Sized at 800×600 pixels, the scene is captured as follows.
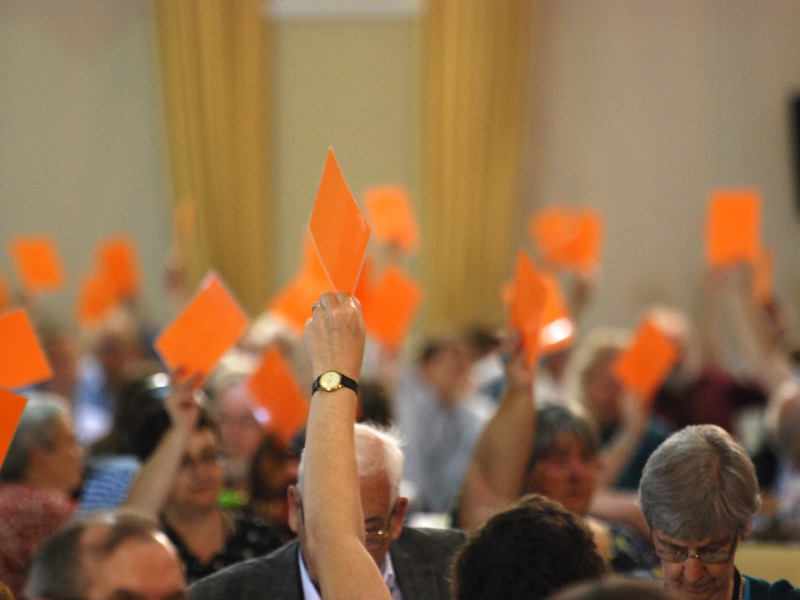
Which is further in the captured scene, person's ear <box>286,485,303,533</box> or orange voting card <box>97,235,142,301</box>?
orange voting card <box>97,235,142,301</box>

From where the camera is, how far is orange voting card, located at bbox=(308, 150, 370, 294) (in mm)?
1875

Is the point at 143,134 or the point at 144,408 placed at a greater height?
the point at 143,134

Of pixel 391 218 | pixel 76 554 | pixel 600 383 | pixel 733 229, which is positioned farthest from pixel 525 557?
pixel 391 218

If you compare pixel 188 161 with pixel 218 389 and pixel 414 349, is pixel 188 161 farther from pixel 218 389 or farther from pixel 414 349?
pixel 218 389

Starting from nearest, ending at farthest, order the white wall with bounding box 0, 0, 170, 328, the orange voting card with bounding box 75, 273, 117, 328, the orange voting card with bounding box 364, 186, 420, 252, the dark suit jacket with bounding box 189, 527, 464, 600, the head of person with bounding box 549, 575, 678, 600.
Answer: the head of person with bounding box 549, 575, 678, 600 → the dark suit jacket with bounding box 189, 527, 464, 600 → the orange voting card with bounding box 364, 186, 420, 252 → the orange voting card with bounding box 75, 273, 117, 328 → the white wall with bounding box 0, 0, 170, 328

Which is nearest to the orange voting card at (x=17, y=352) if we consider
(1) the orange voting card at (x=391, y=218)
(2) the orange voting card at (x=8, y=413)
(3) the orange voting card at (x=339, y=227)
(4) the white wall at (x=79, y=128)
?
(2) the orange voting card at (x=8, y=413)

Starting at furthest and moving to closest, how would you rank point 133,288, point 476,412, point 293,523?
point 133,288 → point 476,412 → point 293,523

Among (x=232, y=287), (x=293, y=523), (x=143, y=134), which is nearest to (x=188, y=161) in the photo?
(x=143, y=134)

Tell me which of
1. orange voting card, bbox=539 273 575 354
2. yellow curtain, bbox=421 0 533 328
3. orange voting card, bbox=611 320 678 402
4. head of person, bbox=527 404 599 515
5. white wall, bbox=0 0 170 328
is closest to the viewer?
head of person, bbox=527 404 599 515

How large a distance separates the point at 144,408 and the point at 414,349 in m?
5.77

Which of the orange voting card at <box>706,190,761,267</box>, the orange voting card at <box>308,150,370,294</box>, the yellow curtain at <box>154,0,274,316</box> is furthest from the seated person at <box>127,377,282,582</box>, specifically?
the yellow curtain at <box>154,0,274,316</box>

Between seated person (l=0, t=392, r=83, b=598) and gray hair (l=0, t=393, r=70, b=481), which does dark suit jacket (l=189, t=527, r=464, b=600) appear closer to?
seated person (l=0, t=392, r=83, b=598)

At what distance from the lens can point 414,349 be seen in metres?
8.96

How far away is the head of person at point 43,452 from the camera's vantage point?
307 cm
